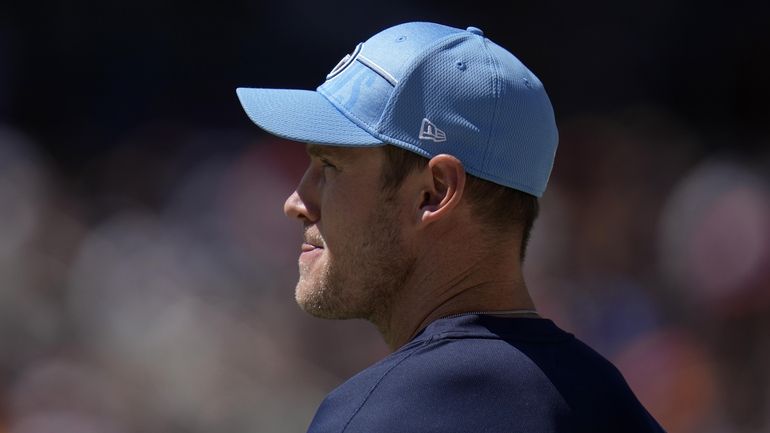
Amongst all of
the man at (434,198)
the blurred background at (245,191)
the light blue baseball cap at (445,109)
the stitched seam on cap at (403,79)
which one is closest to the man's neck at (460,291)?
the man at (434,198)

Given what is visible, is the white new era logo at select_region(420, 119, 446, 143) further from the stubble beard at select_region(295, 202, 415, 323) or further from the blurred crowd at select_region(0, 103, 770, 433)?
the blurred crowd at select_region(0, 103, 770, 433)

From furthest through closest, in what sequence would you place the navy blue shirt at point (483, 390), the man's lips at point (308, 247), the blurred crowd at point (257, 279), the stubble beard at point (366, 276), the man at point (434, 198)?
the blurred crowd at point (257, 279) → the man's lips at point (308, 247) → the stubble beard at point (366, 276) → the man at point (434, 198) → the navy blue shirt at point (483, 390)

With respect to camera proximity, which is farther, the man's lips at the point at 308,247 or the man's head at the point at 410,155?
the man's lips at the point at 308,247

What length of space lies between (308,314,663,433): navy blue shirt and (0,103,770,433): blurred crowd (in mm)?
3228

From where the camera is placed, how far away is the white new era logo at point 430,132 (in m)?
1.59

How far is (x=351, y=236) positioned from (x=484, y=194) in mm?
224

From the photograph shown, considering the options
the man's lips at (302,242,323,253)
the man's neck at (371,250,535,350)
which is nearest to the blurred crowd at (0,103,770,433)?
the man's lips at (302,242,323,253)

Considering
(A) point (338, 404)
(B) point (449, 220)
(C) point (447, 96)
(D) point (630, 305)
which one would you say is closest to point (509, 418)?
(A) point (338, 404)

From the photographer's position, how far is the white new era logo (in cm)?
159

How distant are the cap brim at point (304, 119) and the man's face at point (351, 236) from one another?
5 cm

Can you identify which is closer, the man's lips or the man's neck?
the man's neck

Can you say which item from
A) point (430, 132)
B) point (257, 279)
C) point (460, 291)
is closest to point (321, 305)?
point (460, 291)

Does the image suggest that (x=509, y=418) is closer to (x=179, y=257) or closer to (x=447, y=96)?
(x=447, y=96)

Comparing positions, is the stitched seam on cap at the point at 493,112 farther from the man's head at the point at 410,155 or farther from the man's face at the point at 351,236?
the man's face at the point at 351,236
